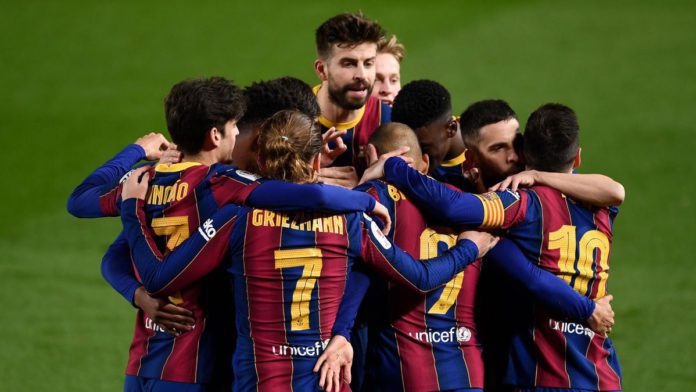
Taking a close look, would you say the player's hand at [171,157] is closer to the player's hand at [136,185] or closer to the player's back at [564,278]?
the player's hand at [136,185]

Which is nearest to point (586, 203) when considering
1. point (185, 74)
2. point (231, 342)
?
point (231, 342)

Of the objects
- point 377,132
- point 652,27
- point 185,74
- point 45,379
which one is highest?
→ point 652,27

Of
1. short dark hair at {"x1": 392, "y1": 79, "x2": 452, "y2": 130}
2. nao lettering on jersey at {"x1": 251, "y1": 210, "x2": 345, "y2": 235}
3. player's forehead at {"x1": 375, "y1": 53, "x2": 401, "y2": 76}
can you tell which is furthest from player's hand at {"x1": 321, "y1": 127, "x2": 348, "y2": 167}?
player's forehead at {"x1": 375, "y1": 53, "x2": 401, "y2": 76}

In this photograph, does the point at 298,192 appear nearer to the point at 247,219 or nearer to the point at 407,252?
the point at 247,219

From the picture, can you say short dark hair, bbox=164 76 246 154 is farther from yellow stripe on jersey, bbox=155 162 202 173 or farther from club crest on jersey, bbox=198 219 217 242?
club crest on jersey, bbox=198 219 217 242

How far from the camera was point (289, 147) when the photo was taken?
4.01 meters

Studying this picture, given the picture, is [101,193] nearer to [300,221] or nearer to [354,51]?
[300,221]

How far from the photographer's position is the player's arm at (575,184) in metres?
4.49

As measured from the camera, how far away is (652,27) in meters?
15.3

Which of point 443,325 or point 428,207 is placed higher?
point 428,207

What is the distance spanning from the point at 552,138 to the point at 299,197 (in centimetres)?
126

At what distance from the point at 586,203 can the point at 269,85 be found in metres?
1.54

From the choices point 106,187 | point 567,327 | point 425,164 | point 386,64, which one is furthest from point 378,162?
point 386,64

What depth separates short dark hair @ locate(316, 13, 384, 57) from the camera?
5871 millimetres
